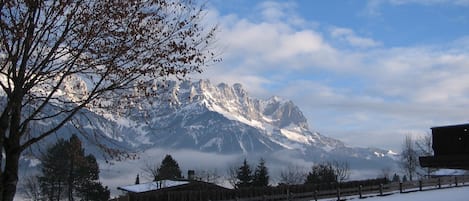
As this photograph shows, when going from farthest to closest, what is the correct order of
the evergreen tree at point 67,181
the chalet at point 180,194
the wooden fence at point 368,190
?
the evergreen tree at point 67,181
the wooden fence at point 368,190
the chalet at point 180,194

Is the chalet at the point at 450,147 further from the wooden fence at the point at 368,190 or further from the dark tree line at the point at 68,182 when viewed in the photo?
the dark tree line at the point at 68,182

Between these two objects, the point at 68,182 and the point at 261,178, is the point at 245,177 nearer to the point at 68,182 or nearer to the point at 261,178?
the point at 261,178

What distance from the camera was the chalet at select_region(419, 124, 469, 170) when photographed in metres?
14.6

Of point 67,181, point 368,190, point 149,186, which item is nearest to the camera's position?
point 368,190

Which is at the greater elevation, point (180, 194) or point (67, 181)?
point (67, 181)

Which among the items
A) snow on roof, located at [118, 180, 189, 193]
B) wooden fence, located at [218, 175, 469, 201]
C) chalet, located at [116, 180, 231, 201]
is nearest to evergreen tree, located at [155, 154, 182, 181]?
snow on roof, located at [118, 180, 189, 193]

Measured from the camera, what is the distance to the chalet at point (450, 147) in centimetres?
1462

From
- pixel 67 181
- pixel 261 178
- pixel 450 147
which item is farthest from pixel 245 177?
pixel 450 147

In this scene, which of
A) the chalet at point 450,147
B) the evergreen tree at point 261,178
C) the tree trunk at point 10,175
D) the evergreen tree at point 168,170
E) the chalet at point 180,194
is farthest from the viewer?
the evergreen tree at point 261,178

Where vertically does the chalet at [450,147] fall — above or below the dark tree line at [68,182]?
above

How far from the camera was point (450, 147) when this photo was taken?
49.1ft

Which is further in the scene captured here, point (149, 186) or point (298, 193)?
point (149, 186)

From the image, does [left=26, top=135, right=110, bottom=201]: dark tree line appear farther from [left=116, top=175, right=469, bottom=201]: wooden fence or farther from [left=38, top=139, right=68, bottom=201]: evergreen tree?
[left=116, top=175, right=469, bottom=201]: wooden fence

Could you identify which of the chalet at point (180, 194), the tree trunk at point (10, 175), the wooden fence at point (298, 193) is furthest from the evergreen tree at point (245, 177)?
the tree trunk at point (10, 175)
